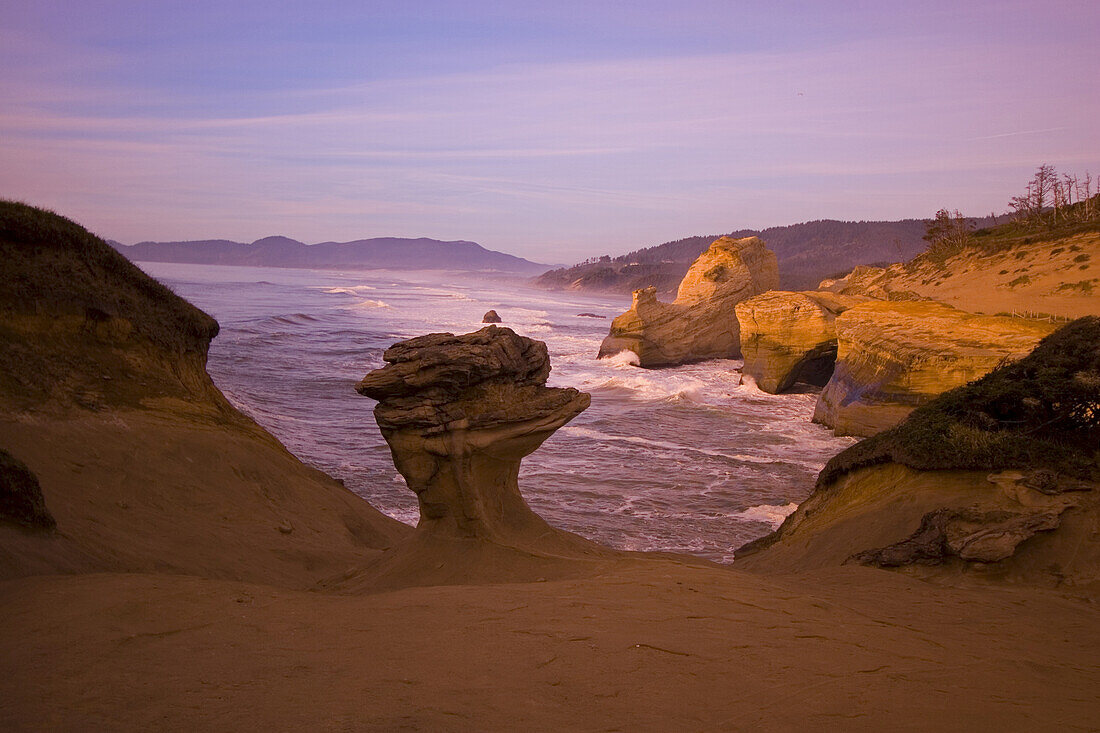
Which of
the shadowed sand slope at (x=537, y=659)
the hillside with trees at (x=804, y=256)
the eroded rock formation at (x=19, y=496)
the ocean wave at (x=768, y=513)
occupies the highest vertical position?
the hillside with trees at (x=804, y=256)

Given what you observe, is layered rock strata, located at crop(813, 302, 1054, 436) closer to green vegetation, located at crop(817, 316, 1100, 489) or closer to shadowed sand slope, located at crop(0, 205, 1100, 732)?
green vegetation, located at crop(817, 316, 1100, 489)

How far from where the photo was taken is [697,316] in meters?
34.7

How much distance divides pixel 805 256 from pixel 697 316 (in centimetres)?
10131

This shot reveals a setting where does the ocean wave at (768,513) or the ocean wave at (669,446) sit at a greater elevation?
the ocean wave at (669,446)

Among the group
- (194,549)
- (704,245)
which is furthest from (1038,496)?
(704,245)

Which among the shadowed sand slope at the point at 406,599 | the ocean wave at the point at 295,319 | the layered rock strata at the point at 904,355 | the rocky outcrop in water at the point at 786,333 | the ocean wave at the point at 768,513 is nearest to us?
the shadowed sand slope at the point at 406,599

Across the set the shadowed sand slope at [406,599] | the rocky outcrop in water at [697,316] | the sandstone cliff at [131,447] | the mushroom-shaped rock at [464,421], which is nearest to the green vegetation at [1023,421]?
the shadowed sand slope at [406,599]

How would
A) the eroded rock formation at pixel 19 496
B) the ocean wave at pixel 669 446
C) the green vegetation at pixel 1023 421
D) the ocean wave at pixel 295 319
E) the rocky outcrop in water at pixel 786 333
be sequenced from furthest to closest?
the ocean wave at pixel 295 319 < the rocky outcrop in water at pixel 786 333 < the ocean wave at pixel 669 446 < the green vegetation at pixel 1023 421 < the eroded rock formation at pixel 19 496

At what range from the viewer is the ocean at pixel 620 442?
42.7ft

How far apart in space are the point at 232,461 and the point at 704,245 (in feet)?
528

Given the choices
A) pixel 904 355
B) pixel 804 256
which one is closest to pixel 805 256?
pixel 804 256

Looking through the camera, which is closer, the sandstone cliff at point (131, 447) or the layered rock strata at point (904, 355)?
the sandstone cliff at point (131, 447)

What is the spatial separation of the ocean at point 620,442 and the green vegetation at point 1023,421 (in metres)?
3.48

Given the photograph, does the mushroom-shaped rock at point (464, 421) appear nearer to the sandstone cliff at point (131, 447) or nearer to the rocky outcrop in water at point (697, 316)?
the sandstone cliff at point (131, 447)
